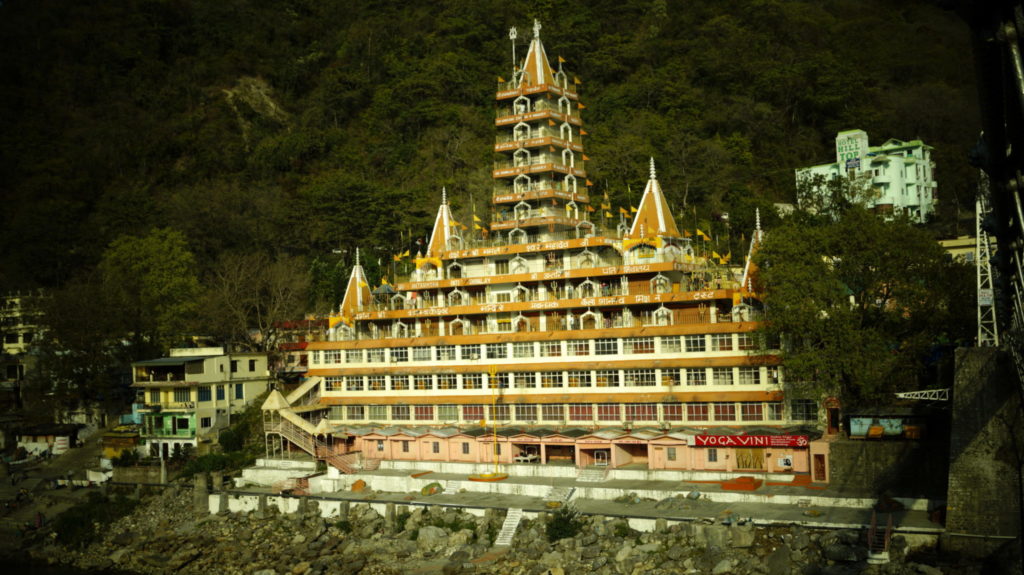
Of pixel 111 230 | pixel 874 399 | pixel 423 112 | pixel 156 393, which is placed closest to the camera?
pixel 874 399

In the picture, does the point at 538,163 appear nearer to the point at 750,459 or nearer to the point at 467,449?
the point at 467,449

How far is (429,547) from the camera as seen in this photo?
37.6m

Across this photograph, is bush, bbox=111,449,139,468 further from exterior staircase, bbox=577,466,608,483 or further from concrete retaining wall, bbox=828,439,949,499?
concrete retaining wall, bbox=828,439,949,499

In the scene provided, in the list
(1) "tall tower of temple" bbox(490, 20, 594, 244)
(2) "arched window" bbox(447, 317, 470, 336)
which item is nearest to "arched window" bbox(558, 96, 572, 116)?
(1) "tall tower of temple" bbox(490, 20, 594, 244)

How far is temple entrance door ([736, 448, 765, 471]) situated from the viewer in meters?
40.3

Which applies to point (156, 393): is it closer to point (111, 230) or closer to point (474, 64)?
point (111, 230)

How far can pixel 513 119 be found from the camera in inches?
2205

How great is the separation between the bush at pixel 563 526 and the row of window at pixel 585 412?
1059 cm

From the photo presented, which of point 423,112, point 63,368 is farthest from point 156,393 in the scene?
point 423,112

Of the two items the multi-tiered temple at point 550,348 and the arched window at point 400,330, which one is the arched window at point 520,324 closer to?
the multi-tiered temple at point 550,348

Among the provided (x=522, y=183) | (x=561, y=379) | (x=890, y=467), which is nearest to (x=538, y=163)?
(x=522, y=183)

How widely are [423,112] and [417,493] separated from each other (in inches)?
2002

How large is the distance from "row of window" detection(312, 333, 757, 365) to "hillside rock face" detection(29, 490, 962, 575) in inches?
470

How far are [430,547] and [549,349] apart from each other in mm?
14626
